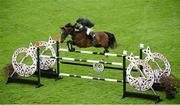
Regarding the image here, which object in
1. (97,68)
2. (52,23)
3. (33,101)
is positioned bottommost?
(33,101)

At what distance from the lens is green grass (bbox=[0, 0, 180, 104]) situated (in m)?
10.7

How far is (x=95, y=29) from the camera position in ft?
56.4

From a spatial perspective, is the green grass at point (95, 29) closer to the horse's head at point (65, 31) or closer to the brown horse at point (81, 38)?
the brown horse at point (81, 38)

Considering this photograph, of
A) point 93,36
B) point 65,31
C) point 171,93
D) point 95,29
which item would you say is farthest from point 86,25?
point 95,29

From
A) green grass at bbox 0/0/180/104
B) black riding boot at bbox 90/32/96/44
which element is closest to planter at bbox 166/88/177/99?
green grass at bbox 0/0/180/104

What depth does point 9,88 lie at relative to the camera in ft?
37.1

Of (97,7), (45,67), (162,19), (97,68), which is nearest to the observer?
(97,68)

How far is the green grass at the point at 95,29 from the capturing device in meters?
10.7

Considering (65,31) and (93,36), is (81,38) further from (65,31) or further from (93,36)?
(65,31)

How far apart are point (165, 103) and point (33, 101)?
301 centimetres

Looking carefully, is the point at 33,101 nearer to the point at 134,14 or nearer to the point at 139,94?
the point at 139,94

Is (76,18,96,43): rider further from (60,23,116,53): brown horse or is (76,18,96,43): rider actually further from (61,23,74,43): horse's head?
(61,23,74,43): horse's head

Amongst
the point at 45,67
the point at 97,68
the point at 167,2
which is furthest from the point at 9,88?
the point at 167,2

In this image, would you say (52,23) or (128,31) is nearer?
(128,31)
